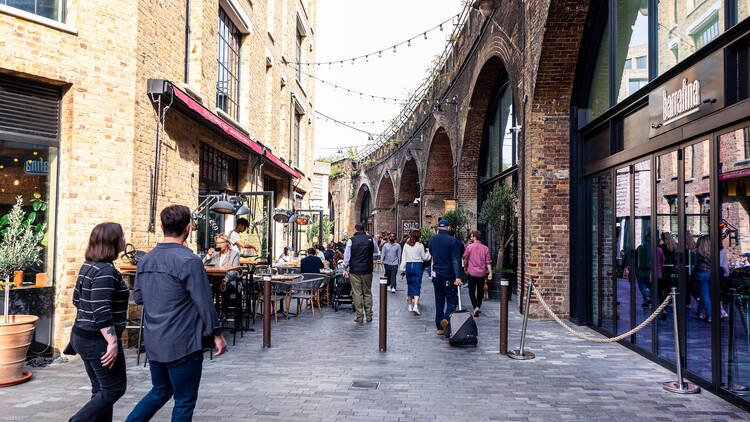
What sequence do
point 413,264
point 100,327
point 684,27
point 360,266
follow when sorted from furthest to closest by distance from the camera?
point 413,264 < point 360,266 < point 684,27 < point 100,327

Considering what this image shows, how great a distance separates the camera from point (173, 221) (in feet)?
10.0

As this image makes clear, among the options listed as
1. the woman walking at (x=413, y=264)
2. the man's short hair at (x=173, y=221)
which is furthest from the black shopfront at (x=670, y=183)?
the man's short hair at (x=173, y=221)

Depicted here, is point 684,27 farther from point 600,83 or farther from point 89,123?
point 89,123

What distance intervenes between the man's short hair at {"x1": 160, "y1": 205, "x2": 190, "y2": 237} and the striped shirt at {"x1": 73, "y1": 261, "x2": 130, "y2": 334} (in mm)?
565

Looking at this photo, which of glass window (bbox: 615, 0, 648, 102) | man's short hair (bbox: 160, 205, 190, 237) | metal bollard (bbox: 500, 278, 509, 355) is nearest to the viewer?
man's short hair (bbox: 160, 205, 190, 237)

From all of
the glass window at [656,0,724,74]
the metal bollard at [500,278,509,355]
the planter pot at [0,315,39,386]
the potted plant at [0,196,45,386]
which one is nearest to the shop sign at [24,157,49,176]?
the potted plant at [0,196,45,386]

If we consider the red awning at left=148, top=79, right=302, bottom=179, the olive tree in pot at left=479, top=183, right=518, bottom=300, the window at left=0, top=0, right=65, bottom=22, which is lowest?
the olive tree in pot at left=479, top=183, right=518, bottom=300

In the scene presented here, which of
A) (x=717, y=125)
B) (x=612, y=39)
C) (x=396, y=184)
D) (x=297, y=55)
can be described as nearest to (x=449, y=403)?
(x=717, y=125)

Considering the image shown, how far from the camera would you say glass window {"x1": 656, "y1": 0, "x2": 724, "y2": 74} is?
4.99 meters

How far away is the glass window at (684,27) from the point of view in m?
4.99

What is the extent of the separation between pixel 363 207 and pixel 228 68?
3406cm

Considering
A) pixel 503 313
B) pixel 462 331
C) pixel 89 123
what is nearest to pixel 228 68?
pixel 89 123

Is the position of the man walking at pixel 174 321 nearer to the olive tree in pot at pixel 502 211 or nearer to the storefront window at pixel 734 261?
the storefront window at pixel 734 261

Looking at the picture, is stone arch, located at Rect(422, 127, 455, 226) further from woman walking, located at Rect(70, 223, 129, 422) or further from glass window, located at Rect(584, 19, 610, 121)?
woman walking, located at Rect(70, 223, 129, 422)
